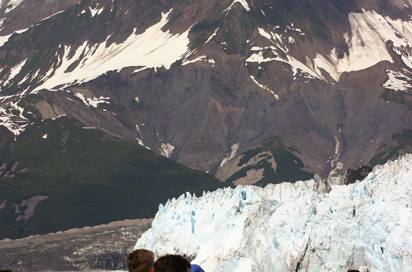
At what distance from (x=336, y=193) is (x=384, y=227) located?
53.4ft

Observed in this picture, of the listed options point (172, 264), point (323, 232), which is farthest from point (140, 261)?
point (323, 232)

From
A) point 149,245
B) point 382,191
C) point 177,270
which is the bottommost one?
point 149,245

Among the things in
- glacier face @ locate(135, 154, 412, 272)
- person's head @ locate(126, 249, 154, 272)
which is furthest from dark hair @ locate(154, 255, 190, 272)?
glacier face @ locate(135, 154, 412, 272)

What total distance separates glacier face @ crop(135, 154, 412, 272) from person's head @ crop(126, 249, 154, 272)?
154ft

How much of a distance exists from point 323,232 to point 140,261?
5482 cm

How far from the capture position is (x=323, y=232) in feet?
275

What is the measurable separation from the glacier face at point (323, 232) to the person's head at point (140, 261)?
46865 millimetres

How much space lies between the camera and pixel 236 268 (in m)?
92.2

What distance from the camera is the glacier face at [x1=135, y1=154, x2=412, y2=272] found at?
77.2m

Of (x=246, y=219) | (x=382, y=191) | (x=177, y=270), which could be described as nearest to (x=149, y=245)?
(x=246, y=219)

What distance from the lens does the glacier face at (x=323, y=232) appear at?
77.2 metres

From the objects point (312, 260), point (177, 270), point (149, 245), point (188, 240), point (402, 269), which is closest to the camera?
point (177, 270)

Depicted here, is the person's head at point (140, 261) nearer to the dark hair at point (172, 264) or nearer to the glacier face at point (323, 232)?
the dark hair at point (172, 264)

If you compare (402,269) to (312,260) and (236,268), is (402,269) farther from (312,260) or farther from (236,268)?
(236,268)
